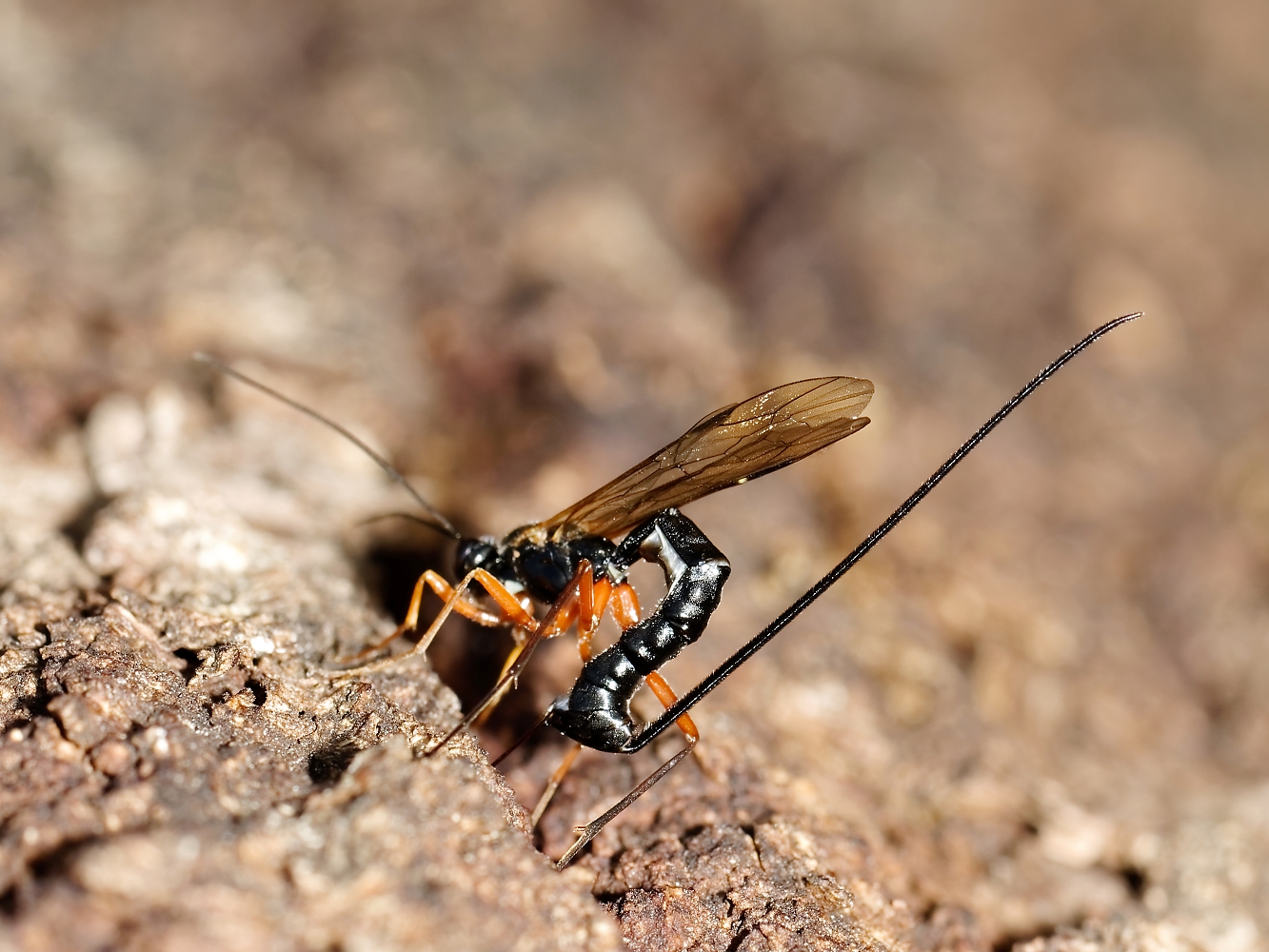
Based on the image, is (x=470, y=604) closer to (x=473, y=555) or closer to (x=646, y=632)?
(x=473, y=555)

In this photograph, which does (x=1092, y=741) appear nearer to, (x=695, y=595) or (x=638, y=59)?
(x=695, y=595)

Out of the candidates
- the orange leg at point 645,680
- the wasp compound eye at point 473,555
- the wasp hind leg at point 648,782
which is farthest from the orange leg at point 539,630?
the wasp hind leg at point 648,782

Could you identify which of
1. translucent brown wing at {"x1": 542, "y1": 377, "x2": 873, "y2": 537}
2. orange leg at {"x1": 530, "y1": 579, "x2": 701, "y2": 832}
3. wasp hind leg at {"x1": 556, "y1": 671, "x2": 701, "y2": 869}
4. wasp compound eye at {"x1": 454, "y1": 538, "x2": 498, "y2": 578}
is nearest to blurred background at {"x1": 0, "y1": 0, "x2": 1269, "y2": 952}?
orange leg at {"x1": 530, "y1": 579, "x2": 701, "y2": 832}

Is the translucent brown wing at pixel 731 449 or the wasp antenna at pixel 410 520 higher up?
the translucent brown wing at pixel 731 449

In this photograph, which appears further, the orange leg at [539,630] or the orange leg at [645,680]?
the orange leg at [645,680]

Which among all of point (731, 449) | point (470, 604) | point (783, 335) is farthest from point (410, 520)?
point (783, 335)

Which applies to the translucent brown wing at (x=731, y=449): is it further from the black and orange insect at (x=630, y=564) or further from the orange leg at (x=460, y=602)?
the orange leg at (x=460, y=602)

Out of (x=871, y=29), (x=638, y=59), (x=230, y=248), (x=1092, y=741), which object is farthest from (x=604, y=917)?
(x=871, y=29)
